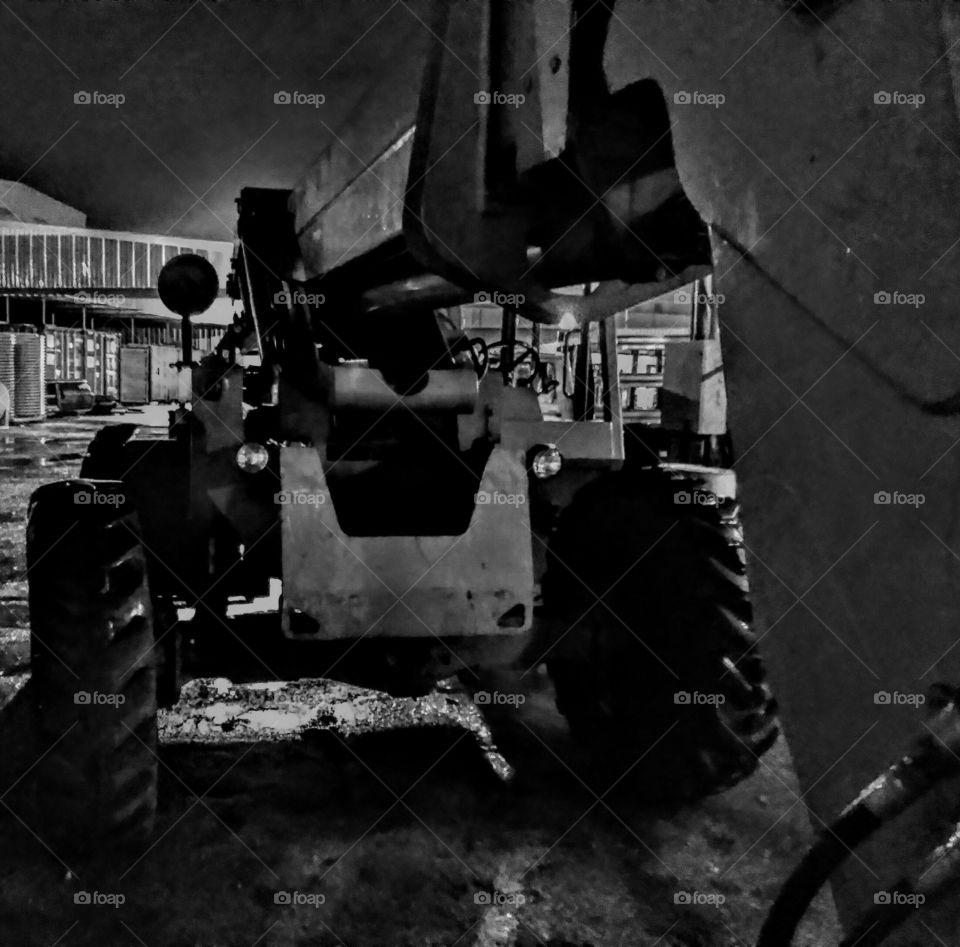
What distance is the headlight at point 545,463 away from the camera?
3.58 meters

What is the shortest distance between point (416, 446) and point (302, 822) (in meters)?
1.77

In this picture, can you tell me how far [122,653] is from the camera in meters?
2.88

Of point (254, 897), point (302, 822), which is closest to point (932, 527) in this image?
point (254, 897)

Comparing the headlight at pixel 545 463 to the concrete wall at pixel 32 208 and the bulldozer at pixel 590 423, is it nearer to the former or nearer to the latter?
the bulldozer at pixel 590 423

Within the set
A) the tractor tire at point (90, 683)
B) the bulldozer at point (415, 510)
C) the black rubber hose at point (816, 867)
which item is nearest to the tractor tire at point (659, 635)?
the bulldozer at point (415, 510)

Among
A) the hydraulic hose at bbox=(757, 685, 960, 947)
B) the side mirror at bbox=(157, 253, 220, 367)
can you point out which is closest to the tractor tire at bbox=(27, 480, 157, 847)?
the side mirror at bbox=(157, 253, 220, 367)

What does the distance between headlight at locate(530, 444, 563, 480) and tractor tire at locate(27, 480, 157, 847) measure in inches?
67.2

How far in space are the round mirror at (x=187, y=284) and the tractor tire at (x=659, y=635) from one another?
236 centimetres

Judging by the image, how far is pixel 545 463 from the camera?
3578 millimetres

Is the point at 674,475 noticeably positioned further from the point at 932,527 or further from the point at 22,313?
the point at 22,313

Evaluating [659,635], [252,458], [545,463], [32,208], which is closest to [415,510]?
[545,463]

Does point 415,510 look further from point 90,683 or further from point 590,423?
point 90,683

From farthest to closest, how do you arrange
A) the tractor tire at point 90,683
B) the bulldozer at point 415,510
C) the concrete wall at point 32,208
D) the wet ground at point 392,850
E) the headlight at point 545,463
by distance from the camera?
the concrete wall at point 32,208, the headlight at point 545,463, the tractor tire at point 90,683, the wet ground at point 392,850, the bulldozer at point 415,510

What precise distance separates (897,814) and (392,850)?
98.6 inches
